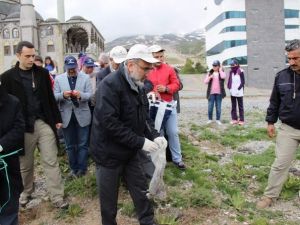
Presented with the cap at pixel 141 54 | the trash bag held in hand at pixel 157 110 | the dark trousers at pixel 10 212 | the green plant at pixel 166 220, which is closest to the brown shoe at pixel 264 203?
the green plant at pixel 166 220

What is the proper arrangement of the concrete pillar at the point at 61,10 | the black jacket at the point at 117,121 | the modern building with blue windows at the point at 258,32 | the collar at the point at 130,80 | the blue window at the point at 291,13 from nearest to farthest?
the black jacket at the point at 117,121, the collar at the point at 130,80, the modern building with blue windows at the point at 258,32, the blue window at the point at 291,13, the concrete pillar at the point at 61,10

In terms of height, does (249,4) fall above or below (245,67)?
above

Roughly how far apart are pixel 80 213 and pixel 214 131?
19.9 ft

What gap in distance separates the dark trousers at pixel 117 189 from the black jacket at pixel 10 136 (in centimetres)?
97

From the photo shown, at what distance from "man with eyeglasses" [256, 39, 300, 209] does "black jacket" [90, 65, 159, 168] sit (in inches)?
90.7

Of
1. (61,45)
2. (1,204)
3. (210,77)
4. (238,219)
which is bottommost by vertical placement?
(238,219)

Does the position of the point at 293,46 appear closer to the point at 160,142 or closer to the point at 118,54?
the point at 160,142

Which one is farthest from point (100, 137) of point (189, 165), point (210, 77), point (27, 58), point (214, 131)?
point (210, 77)

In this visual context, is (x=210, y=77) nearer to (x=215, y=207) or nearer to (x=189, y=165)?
(x=189, y=165)

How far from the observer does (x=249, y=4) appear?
52.6 m

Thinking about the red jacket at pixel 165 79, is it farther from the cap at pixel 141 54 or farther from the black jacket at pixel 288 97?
the cap at pixel 141 54

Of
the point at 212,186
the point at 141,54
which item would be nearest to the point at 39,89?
the point at 141,54

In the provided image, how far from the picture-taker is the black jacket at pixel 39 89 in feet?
17.4

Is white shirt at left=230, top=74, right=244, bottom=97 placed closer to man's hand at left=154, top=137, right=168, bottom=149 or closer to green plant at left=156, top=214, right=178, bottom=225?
green plant at left=156, top=214, right=178, bottom=225
